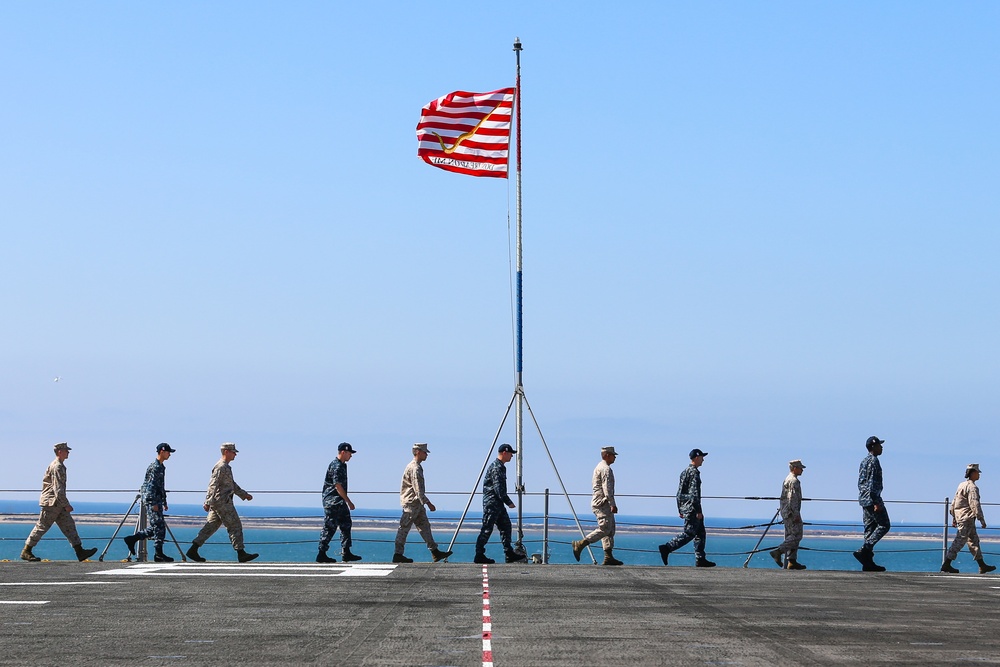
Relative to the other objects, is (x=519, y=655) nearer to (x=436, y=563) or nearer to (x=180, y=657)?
(x=180, y=657)

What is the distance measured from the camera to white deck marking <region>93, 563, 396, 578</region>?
18953 millimetres

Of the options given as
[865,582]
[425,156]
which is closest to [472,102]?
[425,156]

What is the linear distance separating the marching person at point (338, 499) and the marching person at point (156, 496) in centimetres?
267

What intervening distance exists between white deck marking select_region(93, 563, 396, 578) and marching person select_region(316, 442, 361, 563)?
2.01 ft

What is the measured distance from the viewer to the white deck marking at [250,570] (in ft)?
62.2

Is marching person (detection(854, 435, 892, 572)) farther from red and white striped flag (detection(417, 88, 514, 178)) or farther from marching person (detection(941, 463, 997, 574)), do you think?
red and white striped flag (detection(417, 88, 514, 178))

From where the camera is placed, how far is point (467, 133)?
2522cm

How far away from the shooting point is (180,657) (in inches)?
421

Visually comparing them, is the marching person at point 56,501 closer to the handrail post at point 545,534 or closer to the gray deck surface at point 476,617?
the gray deck surface at point 476,617

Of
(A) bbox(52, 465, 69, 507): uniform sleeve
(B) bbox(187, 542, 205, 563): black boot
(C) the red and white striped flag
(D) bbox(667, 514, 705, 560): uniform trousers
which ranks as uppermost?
(C) the red and white striped flag

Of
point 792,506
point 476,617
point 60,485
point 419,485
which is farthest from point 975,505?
point 60,485

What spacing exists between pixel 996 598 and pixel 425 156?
1316cm

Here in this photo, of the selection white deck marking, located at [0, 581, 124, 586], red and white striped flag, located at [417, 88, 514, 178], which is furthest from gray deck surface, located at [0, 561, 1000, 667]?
red and white striped flag, located at [417, 88, 514, 178]

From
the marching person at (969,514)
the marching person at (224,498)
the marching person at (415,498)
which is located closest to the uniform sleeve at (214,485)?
the marching person at (224,498)
